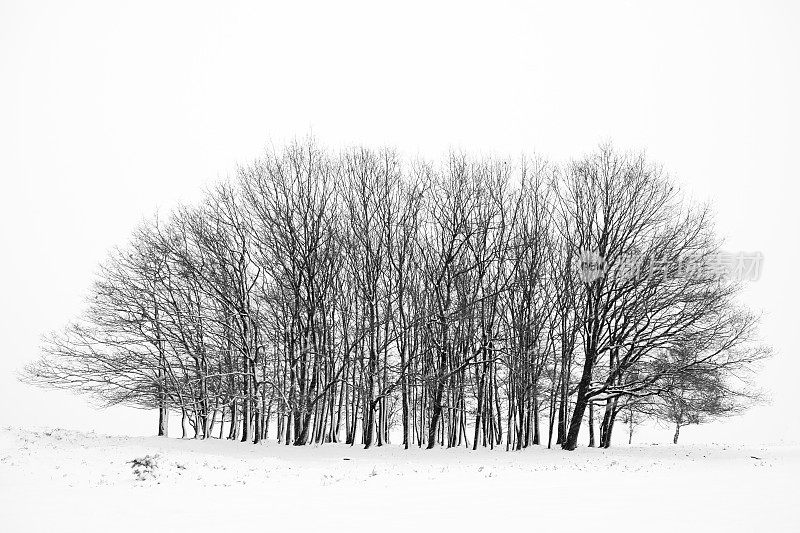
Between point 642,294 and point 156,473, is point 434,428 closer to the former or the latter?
point 642,294

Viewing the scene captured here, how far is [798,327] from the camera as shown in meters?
95.9

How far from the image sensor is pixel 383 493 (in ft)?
45.6

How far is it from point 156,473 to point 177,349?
1902 centimetres

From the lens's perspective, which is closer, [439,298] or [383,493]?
[383,493]

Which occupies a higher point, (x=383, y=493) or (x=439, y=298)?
(x=439, y=298)

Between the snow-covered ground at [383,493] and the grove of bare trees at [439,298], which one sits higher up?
the grove of bare trees at [439,298]

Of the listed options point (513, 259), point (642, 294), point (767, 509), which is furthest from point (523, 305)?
point (767, 509)

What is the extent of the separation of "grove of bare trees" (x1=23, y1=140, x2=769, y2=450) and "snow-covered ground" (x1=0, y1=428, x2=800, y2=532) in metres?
5.40

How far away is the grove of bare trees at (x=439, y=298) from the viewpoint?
92.7 feet

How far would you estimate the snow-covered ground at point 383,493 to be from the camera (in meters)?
10.6

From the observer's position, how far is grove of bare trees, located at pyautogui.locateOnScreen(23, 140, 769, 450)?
92.7 feet

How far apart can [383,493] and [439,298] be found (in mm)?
16356

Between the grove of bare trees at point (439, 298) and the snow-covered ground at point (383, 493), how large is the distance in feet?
17.7

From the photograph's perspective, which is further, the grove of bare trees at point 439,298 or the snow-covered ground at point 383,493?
the grove of bare trees at point 439,298
